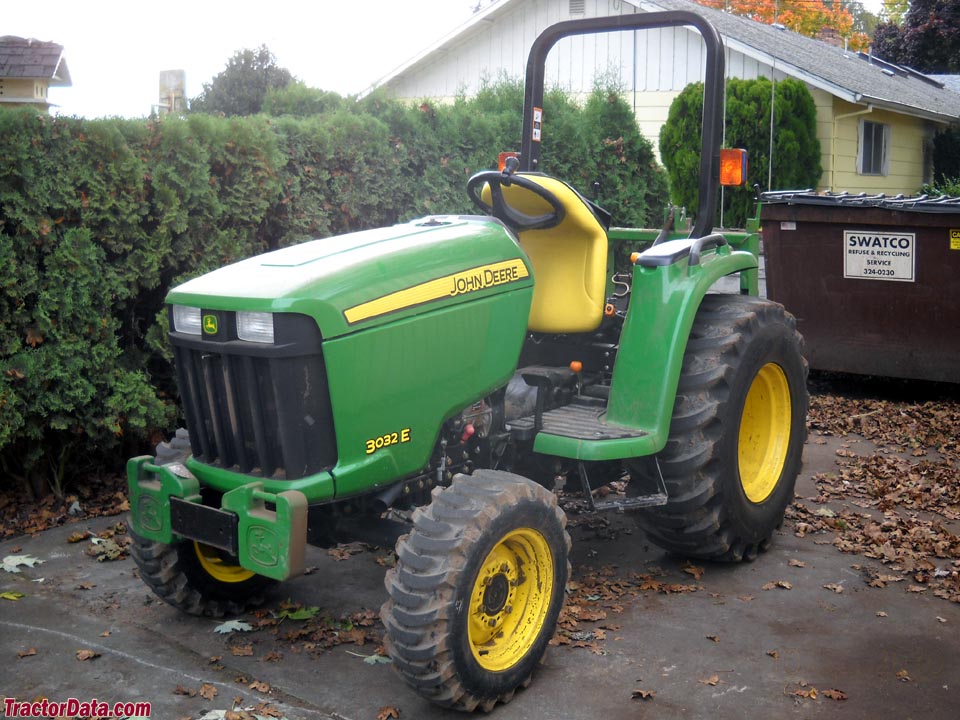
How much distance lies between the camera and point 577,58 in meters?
18.7

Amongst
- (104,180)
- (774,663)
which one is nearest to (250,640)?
(774,663)

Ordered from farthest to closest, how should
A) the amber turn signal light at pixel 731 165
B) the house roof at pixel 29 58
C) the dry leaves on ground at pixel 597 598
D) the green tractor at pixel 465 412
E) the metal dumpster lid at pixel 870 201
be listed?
the house roof at pixel 29 58 < the metal dumpster lid at pixel 870 201 < the amber turn signal light at pixel 731 165 < the dry leaves on ground at pixel 597 598 < the green tractor at pixel 465 412

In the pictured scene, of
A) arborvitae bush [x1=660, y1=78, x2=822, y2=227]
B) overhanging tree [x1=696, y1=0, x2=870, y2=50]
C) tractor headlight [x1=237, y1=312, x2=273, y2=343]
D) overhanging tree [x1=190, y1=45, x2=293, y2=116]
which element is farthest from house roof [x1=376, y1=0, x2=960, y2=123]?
tractor headlight [x1=237, y1=312, x2=273, y2=343]

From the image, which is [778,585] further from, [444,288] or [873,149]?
[873,149]

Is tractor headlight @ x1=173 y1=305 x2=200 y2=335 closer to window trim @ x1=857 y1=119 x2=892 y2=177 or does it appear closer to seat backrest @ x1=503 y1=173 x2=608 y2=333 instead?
seat backrest @ x1=503 y1=173 x2=608 y2=333

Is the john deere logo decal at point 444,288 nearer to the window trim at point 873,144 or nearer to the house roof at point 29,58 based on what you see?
the window trim at point 873,144

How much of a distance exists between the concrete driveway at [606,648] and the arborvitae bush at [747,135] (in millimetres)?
11004

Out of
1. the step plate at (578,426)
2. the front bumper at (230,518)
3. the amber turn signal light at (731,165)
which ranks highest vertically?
the amber turn signal light at (731,165)

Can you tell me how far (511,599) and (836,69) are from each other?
1785cm

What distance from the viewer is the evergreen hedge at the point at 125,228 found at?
5.65m

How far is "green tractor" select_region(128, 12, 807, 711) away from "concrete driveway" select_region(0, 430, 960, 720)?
0.72 ft

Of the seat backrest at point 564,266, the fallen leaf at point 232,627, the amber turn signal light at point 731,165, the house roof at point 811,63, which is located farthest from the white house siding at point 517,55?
the fallen leaf at point 232,627

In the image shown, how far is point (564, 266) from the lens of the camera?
463 cm

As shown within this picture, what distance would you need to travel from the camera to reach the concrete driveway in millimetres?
3764
